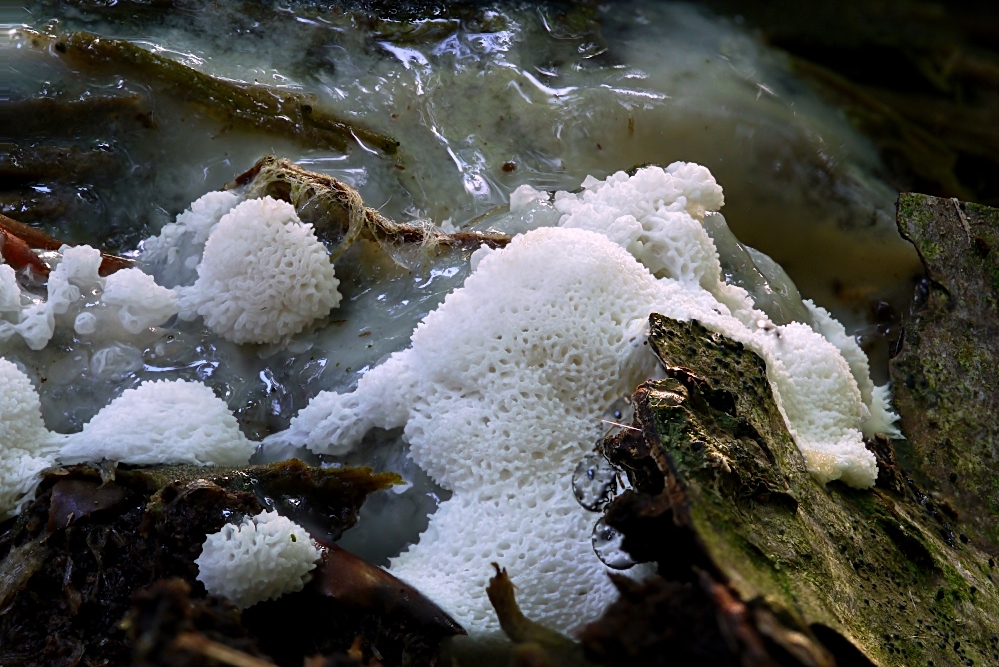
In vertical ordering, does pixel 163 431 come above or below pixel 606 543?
below

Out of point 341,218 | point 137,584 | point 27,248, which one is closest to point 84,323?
point 27,248

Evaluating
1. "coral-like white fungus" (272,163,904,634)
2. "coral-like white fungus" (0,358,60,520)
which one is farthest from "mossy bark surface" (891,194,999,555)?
"coral-like white fungus" (0,358,60,520)

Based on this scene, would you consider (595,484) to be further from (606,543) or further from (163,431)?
(163,431)

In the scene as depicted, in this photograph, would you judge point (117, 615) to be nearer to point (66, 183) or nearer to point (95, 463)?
point (95, 463)

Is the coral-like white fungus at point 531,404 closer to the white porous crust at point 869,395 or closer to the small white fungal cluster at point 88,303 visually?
the white porous crust at point 869,395

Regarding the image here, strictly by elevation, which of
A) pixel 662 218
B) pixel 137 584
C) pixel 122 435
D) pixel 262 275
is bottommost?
pixel 137 584
